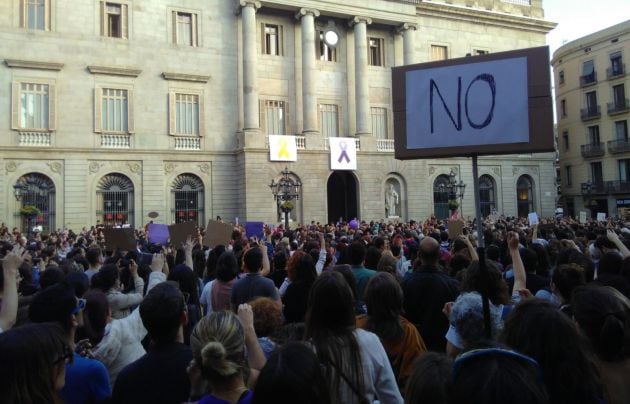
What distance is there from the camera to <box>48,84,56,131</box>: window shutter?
24.7 metres

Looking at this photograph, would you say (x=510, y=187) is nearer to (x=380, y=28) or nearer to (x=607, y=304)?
(x=380, y=28)

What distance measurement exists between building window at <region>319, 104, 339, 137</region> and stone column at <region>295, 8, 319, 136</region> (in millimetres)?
1458

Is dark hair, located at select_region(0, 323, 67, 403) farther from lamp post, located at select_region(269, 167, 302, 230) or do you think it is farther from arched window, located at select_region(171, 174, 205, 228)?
arched window, located at select_region(171, 174, 205, 228)

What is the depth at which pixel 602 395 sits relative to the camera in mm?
2324

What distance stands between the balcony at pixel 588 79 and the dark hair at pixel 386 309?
151ft

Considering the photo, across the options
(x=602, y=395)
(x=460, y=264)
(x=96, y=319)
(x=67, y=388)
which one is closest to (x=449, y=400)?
(x=602, y=395)

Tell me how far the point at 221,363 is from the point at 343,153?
88.6 ft

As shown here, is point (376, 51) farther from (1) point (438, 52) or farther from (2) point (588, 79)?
(2) point (588, 79)

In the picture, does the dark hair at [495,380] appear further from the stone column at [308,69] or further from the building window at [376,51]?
the building window at [376,51]

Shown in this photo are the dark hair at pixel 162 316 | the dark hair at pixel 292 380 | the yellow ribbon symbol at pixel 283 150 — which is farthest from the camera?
the yellow ribbon symbol at pixel 283 150

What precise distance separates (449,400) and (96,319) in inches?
121

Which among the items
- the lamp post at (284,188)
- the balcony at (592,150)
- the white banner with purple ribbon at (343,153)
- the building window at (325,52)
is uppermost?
the building window at (325,52)

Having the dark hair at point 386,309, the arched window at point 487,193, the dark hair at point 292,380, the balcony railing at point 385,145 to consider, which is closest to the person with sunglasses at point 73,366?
the dark hair at point 292,380

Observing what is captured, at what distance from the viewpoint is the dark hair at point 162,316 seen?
3053 mm
